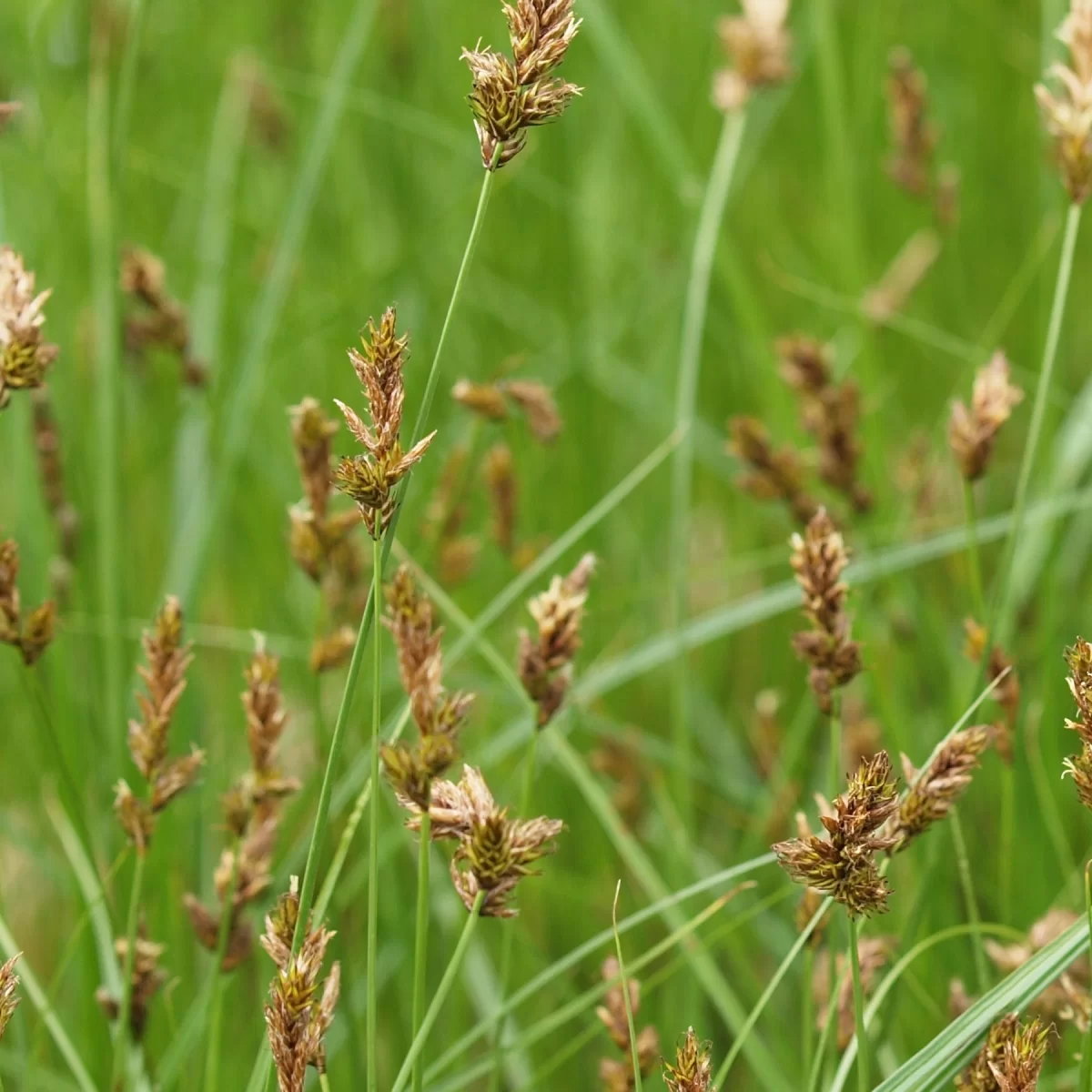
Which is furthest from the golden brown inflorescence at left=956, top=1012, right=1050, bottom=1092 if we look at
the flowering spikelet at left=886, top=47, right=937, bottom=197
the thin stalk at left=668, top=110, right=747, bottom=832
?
the flowering spikelet at left=886, top=47, right=937, bottom=197

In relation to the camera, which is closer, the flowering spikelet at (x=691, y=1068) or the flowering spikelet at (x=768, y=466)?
the flowering spikelet at (x=691, y=1068)

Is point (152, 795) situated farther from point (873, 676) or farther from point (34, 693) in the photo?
point (873, 676)

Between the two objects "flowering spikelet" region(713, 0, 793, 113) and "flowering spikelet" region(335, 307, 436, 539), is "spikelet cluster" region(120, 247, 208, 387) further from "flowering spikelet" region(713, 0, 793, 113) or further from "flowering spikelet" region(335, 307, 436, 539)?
"flowering spikelet" region(335, 307, 436, 539)

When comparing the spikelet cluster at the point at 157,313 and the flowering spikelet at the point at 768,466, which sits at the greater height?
the spikelet cluster at the point at 157,313

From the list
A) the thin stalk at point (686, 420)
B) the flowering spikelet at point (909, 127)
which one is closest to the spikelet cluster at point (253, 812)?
the thin stalk at point (686, 420)

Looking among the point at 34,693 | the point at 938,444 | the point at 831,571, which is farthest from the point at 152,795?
the point at 938,444

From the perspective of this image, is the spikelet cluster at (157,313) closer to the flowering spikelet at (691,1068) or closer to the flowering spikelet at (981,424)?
the flowering spikelet at (981,424)
